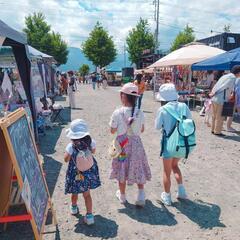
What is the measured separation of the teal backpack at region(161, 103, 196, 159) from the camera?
423 centimetres

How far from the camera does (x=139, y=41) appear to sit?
165 ft

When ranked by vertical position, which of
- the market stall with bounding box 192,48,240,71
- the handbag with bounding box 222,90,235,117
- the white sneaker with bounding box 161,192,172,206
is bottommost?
the white sneaker with bounding box 161,192,172,206

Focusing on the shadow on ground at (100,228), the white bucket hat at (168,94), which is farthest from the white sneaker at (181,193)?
the white bucket hat at (168,94)

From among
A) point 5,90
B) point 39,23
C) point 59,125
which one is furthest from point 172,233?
point 39,23

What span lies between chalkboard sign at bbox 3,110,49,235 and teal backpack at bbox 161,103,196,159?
5.39ft

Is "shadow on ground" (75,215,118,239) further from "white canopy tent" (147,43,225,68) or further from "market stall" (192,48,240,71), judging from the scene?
"white canopy tent" (147,43,225,68)

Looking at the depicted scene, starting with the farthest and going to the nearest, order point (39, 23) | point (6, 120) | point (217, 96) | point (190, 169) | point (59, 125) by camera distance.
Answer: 1. point (39, 23)
2. point (59, 125)
3. point (217, 96)
4. point (190, 169)
5. point (6, 120)

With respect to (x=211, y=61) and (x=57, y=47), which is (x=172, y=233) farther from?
(x=57, y=47)

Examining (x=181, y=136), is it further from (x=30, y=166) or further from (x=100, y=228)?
(x=30, y=166)

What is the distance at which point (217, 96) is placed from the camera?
9.05m

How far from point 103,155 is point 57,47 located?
48108 millimetres

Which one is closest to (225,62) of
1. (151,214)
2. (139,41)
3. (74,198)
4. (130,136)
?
(130,136)

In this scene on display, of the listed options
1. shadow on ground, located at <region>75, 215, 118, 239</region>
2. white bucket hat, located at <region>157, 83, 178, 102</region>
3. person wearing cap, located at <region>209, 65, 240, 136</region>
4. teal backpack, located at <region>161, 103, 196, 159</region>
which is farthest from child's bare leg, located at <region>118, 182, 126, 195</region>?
person wearing cap, located at <region>209, 65, 240, 136</region>

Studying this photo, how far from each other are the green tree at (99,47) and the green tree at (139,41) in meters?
3.77
